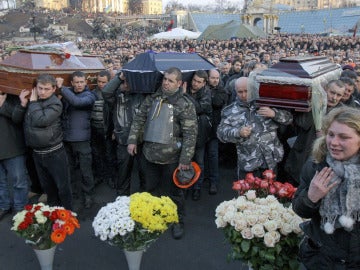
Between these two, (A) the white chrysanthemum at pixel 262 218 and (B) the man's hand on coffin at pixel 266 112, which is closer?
(A) the white chrysanthemum at pixel 262 218

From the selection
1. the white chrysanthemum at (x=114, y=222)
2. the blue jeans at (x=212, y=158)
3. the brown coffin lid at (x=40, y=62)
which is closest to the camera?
the white chrysanthemum at (x=114, y=222)

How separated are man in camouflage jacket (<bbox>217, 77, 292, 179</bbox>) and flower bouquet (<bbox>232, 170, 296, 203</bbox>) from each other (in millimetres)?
522

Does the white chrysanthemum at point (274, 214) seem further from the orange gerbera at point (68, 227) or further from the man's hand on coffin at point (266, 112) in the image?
the orange gerbera at point (68, 227)

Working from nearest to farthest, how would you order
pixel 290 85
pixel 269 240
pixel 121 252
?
pixel 269 240, pixel 290 85, pixel 121 252

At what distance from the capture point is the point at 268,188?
9.73 feet

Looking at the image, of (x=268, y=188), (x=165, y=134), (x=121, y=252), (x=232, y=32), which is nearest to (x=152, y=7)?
(x=232, y=32)

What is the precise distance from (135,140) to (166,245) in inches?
41.7

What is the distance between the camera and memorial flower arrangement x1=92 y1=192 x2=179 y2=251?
8.98 ft

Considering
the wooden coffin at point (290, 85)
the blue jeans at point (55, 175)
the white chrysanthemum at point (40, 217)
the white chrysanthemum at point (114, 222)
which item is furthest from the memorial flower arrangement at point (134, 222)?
the wooden coffin at point (290, 85)

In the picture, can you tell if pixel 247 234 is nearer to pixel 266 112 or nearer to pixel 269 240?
pixel 269 240

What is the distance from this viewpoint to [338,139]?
1.86 meters

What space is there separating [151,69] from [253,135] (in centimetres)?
124

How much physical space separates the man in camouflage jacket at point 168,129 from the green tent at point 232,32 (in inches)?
832

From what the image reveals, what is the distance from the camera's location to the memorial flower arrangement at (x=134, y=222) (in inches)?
108
